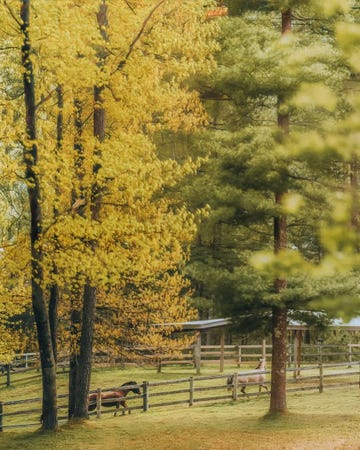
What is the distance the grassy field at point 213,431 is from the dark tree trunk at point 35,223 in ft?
2.53

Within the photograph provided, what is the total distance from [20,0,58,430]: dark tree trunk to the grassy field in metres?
0.77

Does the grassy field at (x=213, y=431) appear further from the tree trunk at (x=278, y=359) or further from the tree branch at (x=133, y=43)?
the tree branch at (x=133, y=43)

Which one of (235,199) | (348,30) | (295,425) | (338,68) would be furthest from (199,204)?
(348,30)

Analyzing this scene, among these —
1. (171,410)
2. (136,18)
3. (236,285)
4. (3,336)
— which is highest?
(136,18)

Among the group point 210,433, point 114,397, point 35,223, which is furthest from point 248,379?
point 35,223

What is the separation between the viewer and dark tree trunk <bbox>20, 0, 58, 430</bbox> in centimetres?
1288

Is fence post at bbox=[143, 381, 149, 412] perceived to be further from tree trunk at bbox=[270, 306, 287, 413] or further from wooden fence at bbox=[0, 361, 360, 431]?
tree trunk at bbox=[270, 306, 287, 413]

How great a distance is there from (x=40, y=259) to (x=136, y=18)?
15.7 ft

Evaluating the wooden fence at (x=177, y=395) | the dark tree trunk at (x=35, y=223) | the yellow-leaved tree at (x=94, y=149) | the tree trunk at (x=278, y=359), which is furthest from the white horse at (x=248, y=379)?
the dark tree trunk at (x=35, y=223)

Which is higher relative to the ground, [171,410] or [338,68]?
[338,68]

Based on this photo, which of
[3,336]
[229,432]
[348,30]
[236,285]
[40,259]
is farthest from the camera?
[3,336]

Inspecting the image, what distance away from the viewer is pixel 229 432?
625 inches

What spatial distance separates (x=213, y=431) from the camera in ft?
52.7

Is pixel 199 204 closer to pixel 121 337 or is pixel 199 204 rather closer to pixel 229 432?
pixel 121 337
